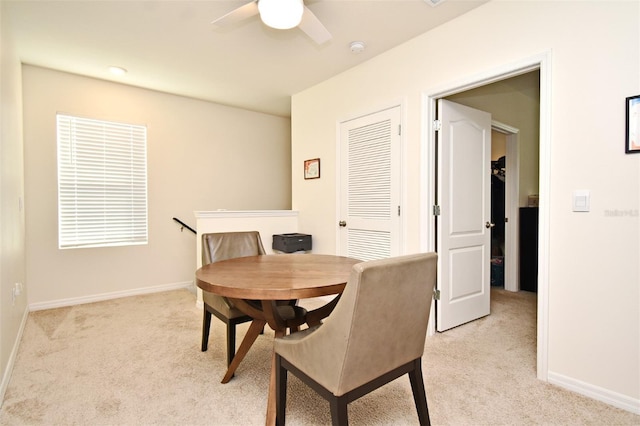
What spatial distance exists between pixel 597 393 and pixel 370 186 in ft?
7.01

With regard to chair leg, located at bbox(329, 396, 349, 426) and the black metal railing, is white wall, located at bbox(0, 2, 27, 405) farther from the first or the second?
chair leg, located at bbox(329, 396, 349, 426)

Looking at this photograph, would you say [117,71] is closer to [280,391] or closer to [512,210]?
[280,391]

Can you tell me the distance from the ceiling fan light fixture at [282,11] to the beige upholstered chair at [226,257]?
5.07 feet

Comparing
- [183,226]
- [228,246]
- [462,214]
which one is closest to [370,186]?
[462,214]

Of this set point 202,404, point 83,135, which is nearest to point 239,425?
point 202,404

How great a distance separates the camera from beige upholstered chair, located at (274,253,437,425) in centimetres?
119

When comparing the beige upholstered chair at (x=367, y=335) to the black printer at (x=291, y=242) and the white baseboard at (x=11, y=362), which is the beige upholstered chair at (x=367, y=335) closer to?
the white baseboard at (x=11, y=362)

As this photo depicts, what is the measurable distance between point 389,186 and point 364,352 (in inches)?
78.1

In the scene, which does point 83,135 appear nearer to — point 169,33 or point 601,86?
point 169,33

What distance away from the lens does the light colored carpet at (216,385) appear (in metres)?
1.67

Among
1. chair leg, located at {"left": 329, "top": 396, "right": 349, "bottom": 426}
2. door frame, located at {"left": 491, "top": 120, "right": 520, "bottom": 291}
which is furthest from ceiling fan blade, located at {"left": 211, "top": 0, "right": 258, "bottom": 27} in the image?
door frame, located at {"left": 491, "top": 120, "right": 520, "bottom": 291}

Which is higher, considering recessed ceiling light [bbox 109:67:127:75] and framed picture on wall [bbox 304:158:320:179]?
recessed ceiling light [bbox 109:67:127:75]

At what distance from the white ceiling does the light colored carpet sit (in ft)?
8.10

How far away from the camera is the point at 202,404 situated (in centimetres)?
178
